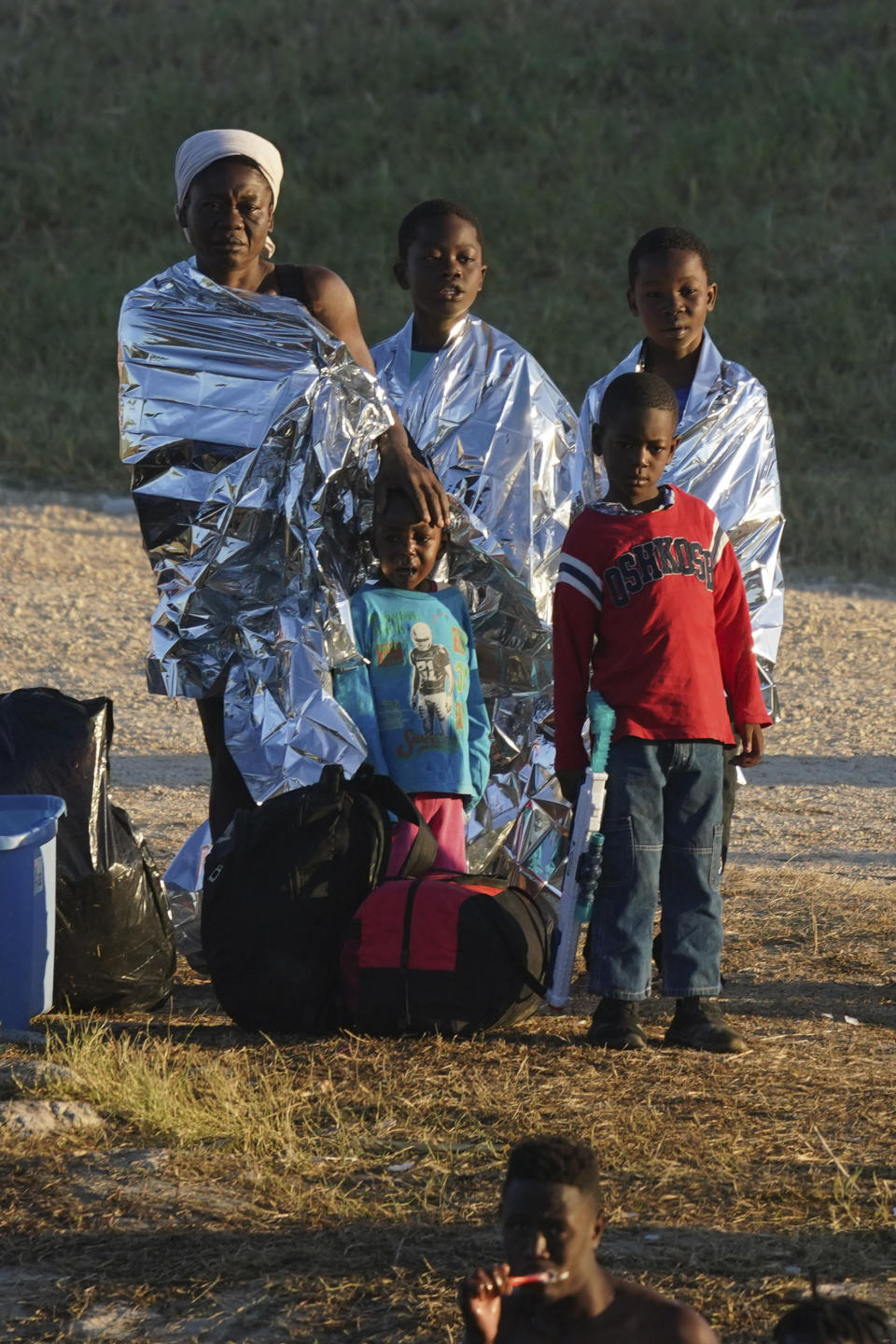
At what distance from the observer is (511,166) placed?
17062 mm

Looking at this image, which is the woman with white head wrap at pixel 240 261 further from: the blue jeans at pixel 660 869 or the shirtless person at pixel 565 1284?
the shirtless person at pixel 565 1284

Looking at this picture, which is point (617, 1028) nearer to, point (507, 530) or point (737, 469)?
point (507, 530)

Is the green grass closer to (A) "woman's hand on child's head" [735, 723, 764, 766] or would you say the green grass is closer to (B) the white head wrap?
(B) the white head wrap

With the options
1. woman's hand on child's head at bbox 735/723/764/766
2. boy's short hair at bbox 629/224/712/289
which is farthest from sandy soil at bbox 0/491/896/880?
boy's short hair at bbox 629/224/712/289

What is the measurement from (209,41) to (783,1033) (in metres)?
17.2

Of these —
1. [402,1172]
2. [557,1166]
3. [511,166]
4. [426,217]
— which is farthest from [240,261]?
[511,166]

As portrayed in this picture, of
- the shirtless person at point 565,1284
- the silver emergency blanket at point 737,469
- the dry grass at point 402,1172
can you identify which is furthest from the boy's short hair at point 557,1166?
the silver emergency blanket at point 737,469

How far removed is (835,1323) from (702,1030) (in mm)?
1901

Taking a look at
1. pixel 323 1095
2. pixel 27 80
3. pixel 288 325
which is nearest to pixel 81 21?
pixel 27 80

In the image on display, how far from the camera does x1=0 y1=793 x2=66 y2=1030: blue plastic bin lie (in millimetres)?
3863

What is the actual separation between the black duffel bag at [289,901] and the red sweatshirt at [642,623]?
498mm

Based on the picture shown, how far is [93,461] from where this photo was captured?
40.3 ft

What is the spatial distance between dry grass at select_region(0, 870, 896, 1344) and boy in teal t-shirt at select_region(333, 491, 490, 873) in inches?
22.7

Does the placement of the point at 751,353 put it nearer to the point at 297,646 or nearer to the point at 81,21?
the point at 81,21
